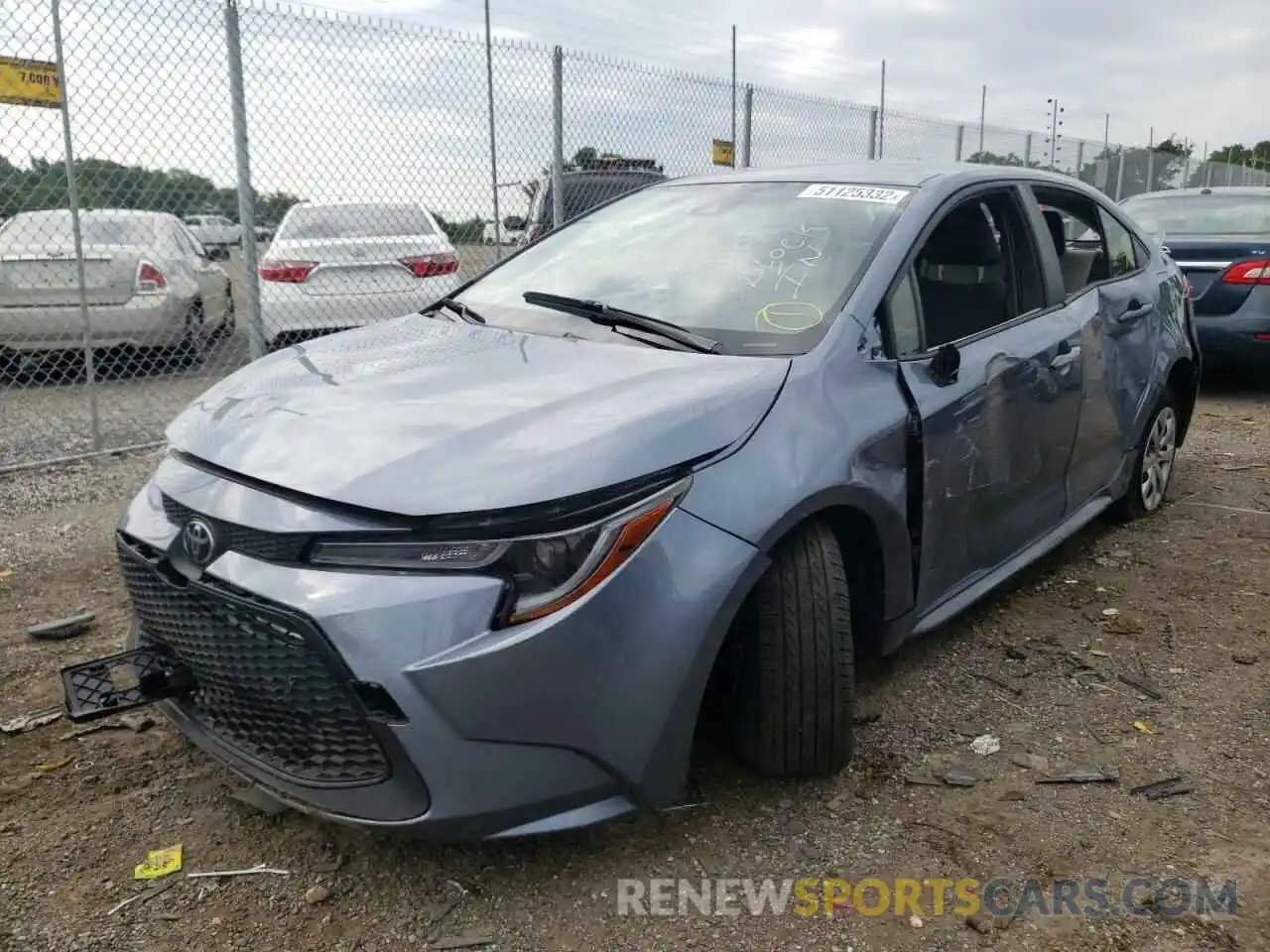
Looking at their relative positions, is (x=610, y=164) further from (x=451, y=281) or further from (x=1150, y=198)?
(x=1150, y=198)

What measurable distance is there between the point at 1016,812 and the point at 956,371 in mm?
1173

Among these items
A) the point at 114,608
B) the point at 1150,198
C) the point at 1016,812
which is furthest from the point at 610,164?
the point at 1016,812

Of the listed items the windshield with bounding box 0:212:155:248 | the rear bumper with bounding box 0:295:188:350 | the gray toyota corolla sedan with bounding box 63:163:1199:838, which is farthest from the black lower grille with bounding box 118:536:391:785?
the rear bumper with bounding box 0:295:188:350

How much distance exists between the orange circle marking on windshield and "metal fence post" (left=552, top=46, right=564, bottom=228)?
16.5 feet

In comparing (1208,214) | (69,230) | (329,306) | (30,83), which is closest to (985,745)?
(30,83)

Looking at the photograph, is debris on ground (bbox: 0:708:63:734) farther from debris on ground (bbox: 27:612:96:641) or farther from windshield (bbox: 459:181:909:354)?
windshield (bbox: 459:181:909:354)

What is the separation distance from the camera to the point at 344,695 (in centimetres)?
199

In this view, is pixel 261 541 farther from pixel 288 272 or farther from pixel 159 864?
pixel 288 272

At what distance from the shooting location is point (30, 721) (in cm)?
297

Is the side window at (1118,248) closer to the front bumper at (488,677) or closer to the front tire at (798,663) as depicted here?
the front tire at (798,663)

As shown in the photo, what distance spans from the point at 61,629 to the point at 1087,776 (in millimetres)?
3202

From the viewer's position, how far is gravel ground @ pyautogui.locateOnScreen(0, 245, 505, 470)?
6.15m

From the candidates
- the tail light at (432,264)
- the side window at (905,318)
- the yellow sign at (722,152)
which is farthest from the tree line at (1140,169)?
the side window at (905,318)

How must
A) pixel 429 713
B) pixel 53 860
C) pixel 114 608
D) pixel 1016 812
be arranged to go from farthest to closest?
1. pixel 114 608
2. pixel 1016 812
3. pixel 53 860
4. pixel 429 713
